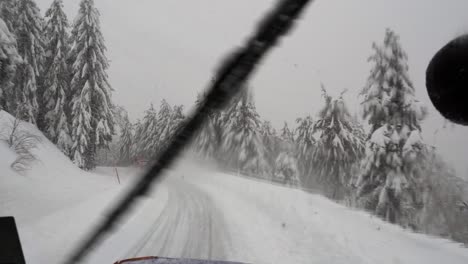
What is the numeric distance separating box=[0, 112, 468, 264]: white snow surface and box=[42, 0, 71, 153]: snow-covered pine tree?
1072 centimetres

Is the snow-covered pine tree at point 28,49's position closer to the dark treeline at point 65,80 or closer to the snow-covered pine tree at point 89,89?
the dark treeline at point 65,80

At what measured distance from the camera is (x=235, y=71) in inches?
27.9

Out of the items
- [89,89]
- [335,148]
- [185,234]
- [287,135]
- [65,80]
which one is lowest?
[185,234]

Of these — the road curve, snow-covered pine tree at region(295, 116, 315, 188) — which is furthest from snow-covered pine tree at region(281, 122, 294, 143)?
the road curve

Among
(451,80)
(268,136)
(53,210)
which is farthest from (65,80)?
(451,80)

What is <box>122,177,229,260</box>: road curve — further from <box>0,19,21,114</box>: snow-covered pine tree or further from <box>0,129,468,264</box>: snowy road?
<box>0,19,21,114</box>: snow-covered pine tree

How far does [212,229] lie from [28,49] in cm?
1808

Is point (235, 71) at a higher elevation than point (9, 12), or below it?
below

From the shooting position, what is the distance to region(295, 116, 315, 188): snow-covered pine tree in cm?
2853

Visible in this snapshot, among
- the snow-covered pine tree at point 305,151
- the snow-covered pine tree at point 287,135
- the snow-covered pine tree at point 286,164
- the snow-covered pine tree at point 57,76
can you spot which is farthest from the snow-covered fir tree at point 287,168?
the snow-covered pine tree at point 57,76

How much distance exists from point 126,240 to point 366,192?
15.5 m

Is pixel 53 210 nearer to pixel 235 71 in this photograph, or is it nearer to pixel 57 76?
pixel 235 71

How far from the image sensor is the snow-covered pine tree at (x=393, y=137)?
1509cm

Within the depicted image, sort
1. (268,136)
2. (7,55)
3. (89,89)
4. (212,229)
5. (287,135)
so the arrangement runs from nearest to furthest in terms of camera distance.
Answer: (212,229) → (7,55) → (268,136) → (89,89) → (287,135)
